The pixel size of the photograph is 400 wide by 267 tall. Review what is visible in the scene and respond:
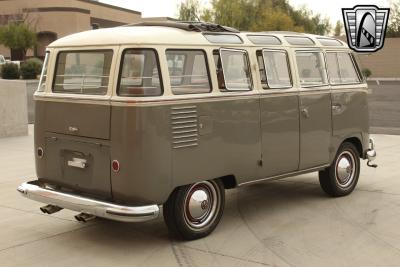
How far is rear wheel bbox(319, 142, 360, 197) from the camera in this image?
7.80m

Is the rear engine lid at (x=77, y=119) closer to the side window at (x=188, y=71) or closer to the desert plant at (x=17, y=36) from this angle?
the side window at (x=188, y=71)

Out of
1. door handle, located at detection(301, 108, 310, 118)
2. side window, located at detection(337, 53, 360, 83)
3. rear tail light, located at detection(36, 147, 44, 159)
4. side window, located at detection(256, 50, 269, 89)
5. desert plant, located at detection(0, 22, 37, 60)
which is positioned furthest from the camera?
desert plant, located at detection(0, 22, 37, 60)

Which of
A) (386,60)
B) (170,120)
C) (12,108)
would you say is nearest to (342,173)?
(170,120)

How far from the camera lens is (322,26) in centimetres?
7381

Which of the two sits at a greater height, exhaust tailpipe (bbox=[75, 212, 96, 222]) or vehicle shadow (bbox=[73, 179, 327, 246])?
exhaust tailpipe (bbox=[75, 212, 96, 222])

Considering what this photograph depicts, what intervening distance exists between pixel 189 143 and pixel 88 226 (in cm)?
169

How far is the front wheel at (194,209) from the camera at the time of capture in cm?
588

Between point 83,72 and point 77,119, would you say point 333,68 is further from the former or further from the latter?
point 77,119

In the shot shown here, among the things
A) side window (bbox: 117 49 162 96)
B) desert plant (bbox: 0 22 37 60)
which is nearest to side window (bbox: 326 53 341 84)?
side window (bbox: 117 49 162 96)

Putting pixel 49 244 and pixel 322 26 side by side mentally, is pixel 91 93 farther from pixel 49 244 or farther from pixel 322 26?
pixel 322 26

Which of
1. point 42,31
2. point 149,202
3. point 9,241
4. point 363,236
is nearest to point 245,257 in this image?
point 149,202

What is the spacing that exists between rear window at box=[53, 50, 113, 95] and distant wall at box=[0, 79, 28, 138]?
783 cm

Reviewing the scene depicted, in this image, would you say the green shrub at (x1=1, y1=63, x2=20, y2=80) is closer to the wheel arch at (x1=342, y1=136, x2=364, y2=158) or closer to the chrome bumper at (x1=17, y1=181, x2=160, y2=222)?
the wheel arch at (x1=342, y1=136, x2=364, y2=158)

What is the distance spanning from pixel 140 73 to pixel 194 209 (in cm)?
153
